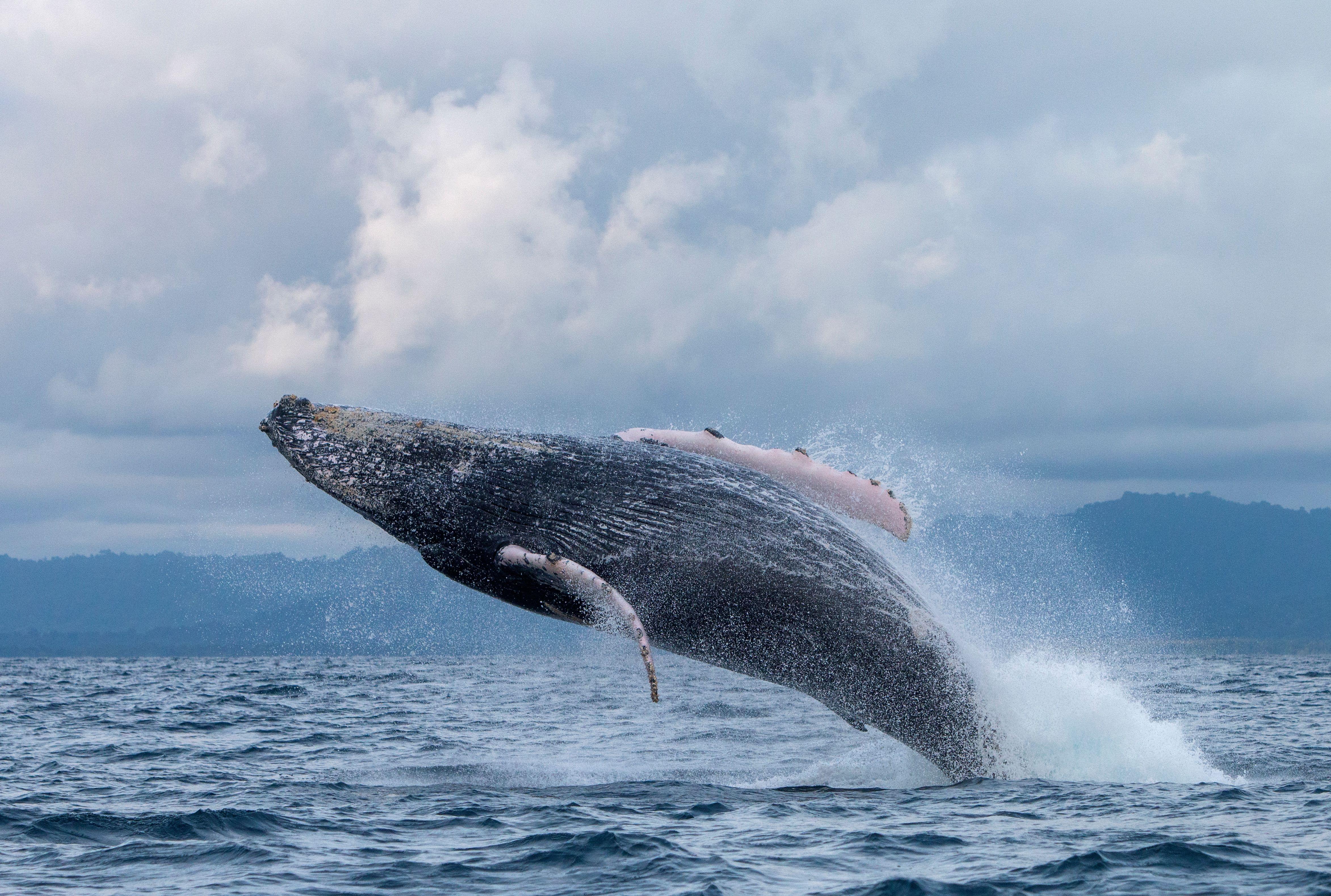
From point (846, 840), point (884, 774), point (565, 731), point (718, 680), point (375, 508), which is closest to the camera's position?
point (846, 840)

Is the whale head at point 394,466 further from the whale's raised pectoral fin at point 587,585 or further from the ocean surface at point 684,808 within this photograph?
the ocean surface at point 684,808

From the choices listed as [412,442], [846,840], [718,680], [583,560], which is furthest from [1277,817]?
[718,680]

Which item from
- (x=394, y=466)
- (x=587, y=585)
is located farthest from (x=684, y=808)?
(x=394, y=466)

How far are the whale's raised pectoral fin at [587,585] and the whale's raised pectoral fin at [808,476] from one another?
163cm

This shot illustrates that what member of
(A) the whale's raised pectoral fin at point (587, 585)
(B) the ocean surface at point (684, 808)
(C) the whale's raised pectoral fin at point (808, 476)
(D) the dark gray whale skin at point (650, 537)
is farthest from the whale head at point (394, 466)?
(B) the ocean surface at point (684, 808)

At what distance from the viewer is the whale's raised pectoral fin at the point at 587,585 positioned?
27.9ft

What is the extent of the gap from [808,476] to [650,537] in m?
1.66

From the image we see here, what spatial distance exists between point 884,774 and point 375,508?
224 inches

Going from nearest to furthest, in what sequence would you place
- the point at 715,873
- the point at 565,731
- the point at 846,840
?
the point at 715,873 → the point at 846,840 → the point at 565,731

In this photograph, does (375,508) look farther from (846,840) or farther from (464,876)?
(846,840)

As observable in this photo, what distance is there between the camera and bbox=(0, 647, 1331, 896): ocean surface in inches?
306

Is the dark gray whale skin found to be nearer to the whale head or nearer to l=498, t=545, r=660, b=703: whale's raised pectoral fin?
the whale head

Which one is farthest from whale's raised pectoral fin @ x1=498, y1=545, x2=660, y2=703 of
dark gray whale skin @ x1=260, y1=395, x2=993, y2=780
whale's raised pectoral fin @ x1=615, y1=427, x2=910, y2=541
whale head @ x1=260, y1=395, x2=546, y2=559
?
whale's raised pectoral fin @ x1=615, y1=427, x2=910, y2=541

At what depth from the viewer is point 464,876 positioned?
7848mm
